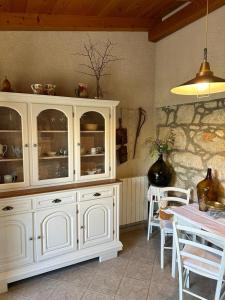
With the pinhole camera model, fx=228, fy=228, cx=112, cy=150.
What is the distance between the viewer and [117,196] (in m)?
2.62

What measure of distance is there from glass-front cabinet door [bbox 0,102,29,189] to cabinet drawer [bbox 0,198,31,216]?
0.15m

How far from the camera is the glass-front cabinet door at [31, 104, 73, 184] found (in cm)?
223

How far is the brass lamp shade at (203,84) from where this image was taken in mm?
1520

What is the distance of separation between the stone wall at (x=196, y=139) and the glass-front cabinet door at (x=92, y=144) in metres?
1.00

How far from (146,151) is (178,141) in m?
0.54

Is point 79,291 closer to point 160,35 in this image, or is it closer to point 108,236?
point 108,236

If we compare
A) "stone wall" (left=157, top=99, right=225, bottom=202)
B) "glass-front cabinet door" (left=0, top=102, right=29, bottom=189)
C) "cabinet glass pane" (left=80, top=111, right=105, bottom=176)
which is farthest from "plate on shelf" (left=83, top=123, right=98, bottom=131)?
"stone wall" (left=157, top=99, right=225, bottom=202)

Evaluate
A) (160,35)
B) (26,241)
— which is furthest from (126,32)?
(26,241)

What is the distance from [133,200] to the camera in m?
3.20

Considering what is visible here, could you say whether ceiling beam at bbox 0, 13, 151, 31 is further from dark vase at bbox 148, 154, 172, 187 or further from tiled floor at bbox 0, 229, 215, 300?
tiled floor at bbox 0, 229, 215, 300

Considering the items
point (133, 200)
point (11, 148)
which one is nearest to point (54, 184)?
point (11, 148)

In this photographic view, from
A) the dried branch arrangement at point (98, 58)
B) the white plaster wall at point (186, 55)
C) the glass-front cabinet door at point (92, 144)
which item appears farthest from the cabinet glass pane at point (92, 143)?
the white plaster wall at point (186, 55)

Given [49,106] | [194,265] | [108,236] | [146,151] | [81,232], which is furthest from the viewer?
[146,151]

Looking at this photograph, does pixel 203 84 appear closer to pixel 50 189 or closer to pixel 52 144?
pixel 52 144
